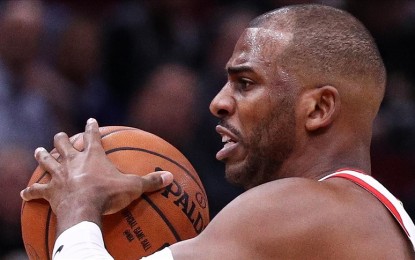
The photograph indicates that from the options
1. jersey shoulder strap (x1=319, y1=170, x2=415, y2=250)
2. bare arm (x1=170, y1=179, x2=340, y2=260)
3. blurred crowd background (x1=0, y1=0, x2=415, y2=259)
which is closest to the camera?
bare arm (x1=170, y1=179, x2=340, y2=260)

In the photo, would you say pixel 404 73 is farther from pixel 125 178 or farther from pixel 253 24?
pixel 125 178

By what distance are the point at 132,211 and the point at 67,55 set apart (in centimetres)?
406

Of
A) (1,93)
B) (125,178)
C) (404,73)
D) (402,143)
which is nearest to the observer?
(125,178)

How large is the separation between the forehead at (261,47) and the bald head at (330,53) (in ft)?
0.07

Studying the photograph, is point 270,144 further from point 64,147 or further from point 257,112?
point 64,147

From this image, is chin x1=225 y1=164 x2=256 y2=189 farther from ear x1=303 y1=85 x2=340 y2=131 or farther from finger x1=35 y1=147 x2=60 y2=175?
finger x1=35 y1=147 x2=60 y2=175

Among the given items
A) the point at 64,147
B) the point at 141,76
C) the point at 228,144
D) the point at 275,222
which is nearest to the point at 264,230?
the point at 275,222

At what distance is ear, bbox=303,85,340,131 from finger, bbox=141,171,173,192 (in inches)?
22.2

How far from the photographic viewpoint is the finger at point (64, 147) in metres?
3.29

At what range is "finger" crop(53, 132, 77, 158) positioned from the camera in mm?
3291

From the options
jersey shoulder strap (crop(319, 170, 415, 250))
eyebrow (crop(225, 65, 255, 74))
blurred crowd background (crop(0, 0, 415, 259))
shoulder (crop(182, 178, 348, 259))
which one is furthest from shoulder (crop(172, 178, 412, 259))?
blurred crowd background (crop(0, 0, 415, 259))

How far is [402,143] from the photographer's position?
23.1 ft

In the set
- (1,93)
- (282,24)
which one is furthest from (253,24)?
(1,93)

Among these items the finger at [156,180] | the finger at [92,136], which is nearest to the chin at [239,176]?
the finger at [156,180]
